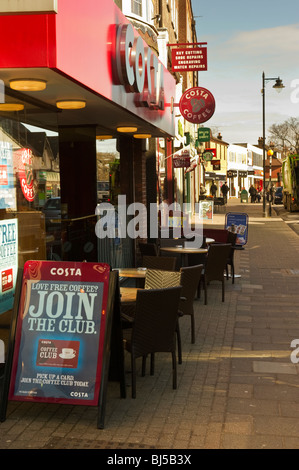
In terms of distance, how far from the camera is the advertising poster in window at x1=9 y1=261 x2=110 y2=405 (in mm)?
4887

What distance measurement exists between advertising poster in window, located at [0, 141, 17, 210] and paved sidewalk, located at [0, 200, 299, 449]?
1990 millimetres

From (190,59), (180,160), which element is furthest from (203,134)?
(190,59)

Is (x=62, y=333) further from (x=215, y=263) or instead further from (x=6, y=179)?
(x=215, y=263)

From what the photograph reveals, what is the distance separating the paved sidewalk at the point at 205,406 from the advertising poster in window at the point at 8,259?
1.10 m

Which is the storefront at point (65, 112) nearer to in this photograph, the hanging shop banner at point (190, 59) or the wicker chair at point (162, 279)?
the wicker chair at point (162, 279)

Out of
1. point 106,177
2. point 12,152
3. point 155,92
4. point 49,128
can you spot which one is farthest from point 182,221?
point 12,152

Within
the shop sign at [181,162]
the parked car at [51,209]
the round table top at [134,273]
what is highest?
the shop sign at [181,162]

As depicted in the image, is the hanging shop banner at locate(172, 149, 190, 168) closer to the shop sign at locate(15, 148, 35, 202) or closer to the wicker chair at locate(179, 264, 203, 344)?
the wicker chair at locate(179, 264, 203, 344)

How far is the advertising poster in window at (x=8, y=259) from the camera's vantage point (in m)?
5.87

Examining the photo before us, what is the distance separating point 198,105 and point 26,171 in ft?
31.7

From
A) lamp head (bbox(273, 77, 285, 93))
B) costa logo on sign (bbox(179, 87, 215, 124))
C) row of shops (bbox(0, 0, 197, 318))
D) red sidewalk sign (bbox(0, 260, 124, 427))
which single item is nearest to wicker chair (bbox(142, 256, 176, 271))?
row of shops (bbox(0, 0, 197, 318))

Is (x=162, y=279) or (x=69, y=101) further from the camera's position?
(x=69, y=101)

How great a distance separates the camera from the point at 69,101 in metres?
7.32

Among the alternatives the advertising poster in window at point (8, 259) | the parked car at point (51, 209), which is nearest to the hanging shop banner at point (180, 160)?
the parked car at point (51, 209)
